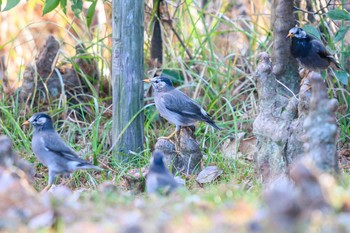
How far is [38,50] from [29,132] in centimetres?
165

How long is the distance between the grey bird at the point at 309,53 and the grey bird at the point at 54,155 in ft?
8.33

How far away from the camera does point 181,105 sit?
841cm

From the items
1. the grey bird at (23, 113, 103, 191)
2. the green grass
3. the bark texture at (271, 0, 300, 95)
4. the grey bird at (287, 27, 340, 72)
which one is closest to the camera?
the grey bird at (23, 113, 103, 191)

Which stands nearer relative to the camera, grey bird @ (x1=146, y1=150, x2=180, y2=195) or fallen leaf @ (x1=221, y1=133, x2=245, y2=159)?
grey bird @ (x1=146, y1=150, x2=180, y2=195)

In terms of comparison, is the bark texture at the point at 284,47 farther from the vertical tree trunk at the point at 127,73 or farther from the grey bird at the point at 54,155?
the grey bird at the point at 54,155

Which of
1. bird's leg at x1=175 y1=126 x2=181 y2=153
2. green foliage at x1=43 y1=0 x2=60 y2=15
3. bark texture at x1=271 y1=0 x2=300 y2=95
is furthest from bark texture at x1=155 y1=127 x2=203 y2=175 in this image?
green foliage at x1=43 y1=0 x2=60 y2=15

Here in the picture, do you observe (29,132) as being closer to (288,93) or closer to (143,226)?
(288,93)

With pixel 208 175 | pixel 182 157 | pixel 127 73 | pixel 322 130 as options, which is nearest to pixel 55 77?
pixel 127 73

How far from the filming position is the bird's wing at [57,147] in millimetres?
7418

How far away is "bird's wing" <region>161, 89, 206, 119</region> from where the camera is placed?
8234 millimetres

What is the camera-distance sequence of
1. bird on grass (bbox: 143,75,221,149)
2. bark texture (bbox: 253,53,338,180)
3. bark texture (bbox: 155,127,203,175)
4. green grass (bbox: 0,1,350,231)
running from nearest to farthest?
1. bark texture (bbox: 253,53,338,180)
2. bark texture (bbox: 155,127,203,175)
3. green grass (bbox: 0,1,350,231)
4. bird on grass (bbox: 143,75,221,149)

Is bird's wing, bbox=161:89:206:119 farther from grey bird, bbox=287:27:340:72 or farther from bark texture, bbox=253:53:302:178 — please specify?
bark texture, bbox=253:53:302:178

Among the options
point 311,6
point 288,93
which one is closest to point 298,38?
point 288,93

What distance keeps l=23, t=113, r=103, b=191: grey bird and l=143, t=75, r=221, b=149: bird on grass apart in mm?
1105
